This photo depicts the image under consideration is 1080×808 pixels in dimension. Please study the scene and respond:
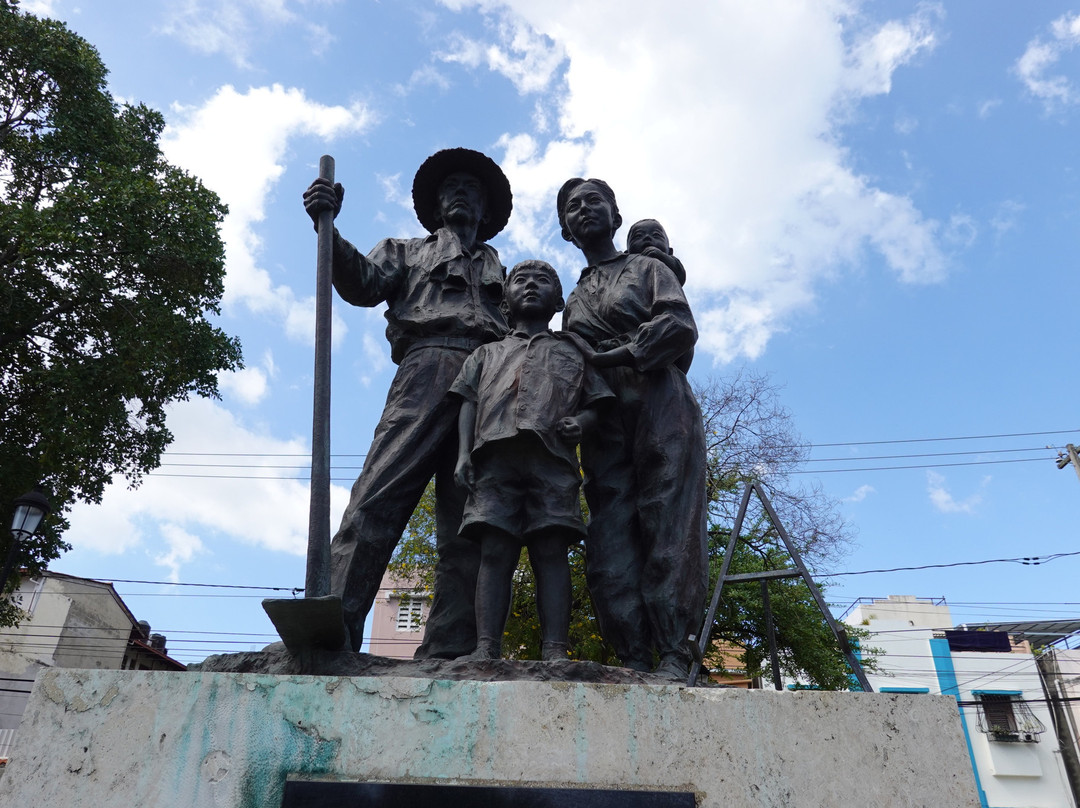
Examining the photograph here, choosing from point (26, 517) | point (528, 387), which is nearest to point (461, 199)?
point (528, 387)

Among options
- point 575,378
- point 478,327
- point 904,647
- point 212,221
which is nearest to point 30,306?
point 212,221

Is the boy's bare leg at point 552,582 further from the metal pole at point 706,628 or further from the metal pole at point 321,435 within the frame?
the metal pole at point 321,435

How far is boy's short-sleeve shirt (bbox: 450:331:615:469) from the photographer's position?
11.1 ft

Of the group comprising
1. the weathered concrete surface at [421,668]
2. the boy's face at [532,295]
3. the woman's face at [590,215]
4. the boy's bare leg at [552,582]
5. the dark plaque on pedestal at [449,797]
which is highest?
the woman's face at [590,215]

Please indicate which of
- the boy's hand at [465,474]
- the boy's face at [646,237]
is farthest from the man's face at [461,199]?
the boy's hand at [465,474]

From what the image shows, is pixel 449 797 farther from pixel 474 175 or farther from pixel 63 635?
pixel 63 635

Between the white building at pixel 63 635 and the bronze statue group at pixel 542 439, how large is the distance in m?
19.1

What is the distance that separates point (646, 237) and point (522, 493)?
181 cm

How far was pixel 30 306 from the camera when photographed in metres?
11.4

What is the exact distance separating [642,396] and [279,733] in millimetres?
2084

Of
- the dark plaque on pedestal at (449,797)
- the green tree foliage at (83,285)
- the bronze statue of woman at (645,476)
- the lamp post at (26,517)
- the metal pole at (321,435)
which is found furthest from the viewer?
the green tree foliage at (83,285)

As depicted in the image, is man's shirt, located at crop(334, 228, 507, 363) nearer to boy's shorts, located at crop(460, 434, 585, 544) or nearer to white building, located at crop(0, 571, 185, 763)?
boy's shorts, located at crop(460, 434, 585, 544)

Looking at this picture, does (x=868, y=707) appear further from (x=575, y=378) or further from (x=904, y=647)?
(x=904, y=647)

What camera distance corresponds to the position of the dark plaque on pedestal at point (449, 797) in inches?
94.8
